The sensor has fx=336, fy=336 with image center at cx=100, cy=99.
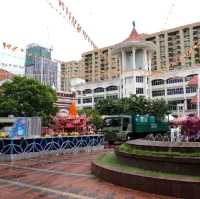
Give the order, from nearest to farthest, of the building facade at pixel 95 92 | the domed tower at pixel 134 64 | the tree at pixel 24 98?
1. the tree at pixel 24 98
2. the domed tower at pixel 134 64
3. the building facade at pixel 95 92

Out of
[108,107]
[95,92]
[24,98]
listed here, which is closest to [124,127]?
[24,98]

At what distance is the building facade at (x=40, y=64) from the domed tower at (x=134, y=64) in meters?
21.3

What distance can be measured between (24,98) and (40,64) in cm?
409

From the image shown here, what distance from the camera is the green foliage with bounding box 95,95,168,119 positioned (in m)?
47.4

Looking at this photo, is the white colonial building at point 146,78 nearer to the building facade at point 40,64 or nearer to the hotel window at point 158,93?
the hotel window at point 158,93

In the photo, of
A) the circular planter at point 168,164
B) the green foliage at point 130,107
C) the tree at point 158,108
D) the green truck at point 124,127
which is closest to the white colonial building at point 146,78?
the tree at point 158,108

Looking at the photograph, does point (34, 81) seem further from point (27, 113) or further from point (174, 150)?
point (174, 150)

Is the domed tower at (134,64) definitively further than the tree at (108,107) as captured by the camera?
Yes

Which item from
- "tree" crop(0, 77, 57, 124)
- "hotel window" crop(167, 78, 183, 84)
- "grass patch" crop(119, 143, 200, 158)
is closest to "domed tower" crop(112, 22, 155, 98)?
"hotel window" crop(167, 78, 183, 84)

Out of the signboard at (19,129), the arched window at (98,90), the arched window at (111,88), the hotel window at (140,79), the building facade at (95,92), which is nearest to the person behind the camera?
the signboard at (19,129)

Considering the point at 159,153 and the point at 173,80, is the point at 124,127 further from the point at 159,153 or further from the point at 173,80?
the point at 173,80

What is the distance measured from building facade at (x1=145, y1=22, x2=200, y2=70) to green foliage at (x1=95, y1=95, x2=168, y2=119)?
37.9 meters

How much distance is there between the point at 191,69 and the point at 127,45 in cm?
1320

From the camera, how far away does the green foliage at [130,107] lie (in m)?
47.4
